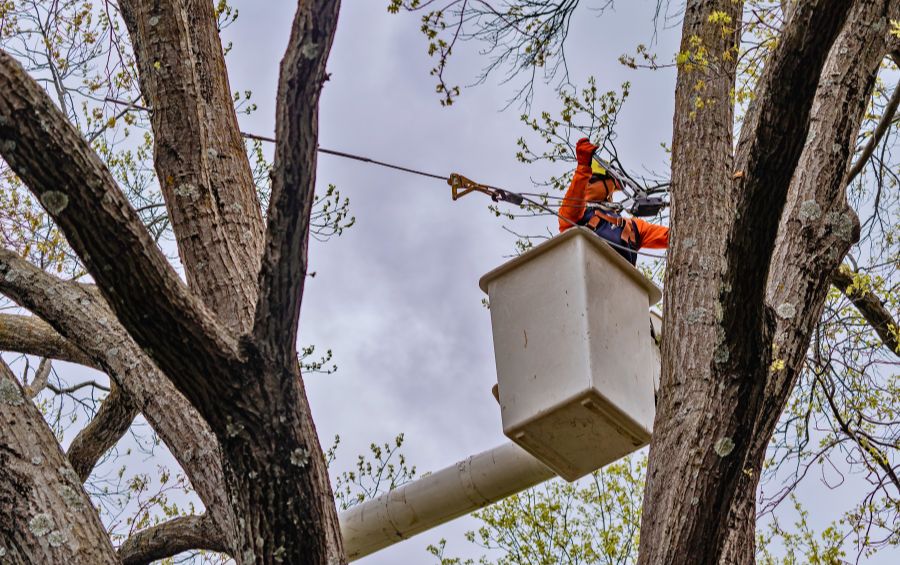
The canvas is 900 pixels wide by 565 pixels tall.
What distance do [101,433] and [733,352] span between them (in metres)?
3.39

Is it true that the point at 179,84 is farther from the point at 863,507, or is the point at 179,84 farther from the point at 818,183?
the point at 863,507

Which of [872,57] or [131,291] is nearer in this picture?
[131,291]

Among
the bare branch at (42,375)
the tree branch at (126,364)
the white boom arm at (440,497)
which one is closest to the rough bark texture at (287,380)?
the tree branch at (126,364)

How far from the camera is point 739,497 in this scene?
10.9 feet

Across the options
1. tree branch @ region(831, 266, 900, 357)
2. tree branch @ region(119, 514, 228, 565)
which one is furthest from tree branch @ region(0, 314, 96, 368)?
tree branch @ region(831, 266, 900, 357)

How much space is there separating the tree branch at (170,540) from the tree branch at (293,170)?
2.05 meters

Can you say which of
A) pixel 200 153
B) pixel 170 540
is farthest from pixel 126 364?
pixel 170 540

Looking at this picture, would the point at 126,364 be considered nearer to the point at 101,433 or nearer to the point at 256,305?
the point at 256,305

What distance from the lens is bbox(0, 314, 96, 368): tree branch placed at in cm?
527

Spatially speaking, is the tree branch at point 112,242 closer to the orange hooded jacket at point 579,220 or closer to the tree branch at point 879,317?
the orange hooded jacket at point 579,220

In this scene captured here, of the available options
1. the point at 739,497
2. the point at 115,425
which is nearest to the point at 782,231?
the point at 739,497

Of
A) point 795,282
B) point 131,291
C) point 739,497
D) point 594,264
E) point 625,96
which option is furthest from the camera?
point 625,96

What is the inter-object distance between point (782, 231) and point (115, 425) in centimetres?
329

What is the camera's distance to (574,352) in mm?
3604
